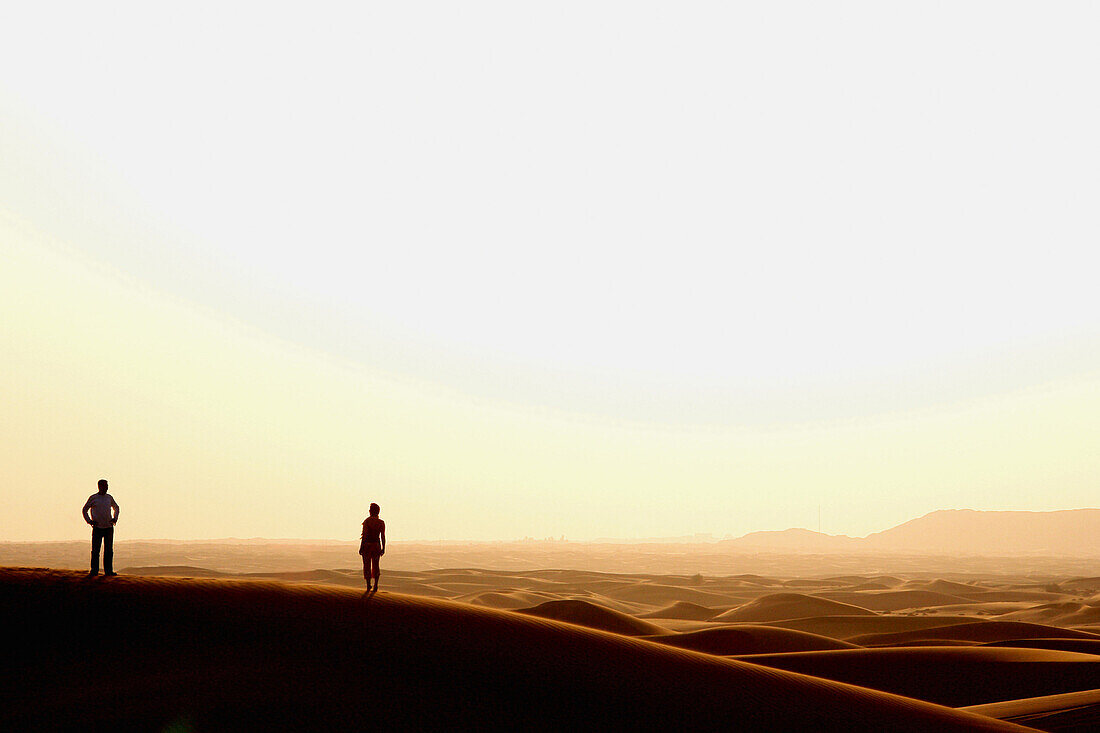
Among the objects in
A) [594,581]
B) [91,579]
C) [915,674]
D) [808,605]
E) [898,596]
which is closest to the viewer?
[91,579]

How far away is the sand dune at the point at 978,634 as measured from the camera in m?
25.2

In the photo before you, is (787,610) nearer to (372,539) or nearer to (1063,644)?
(1063,644)

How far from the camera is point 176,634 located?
11.0 meters

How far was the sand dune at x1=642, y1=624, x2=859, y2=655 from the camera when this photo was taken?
70.2ft

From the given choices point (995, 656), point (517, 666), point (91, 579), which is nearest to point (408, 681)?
point (517, 666)

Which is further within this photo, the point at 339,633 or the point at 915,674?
the point at 915,674

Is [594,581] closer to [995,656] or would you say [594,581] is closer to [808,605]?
[808,605]

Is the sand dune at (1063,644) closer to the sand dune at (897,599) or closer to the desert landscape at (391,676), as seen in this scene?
the desert landscape at (391,676)

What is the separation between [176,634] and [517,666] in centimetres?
437

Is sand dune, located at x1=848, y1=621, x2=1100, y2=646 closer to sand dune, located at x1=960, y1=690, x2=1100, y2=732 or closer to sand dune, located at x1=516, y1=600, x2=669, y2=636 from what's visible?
sand dune, located at x1=516, y1=600, x2=669, y2=636

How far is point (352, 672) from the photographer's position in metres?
10.2

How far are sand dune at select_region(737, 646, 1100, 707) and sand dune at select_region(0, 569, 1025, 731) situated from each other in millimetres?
4167

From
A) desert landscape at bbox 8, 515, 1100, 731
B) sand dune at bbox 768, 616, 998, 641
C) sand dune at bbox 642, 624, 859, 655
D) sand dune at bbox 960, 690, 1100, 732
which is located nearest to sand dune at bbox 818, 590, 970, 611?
sand dune at bbox 768, 616, 998, 641

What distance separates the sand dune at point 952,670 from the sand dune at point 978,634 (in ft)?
22.7
